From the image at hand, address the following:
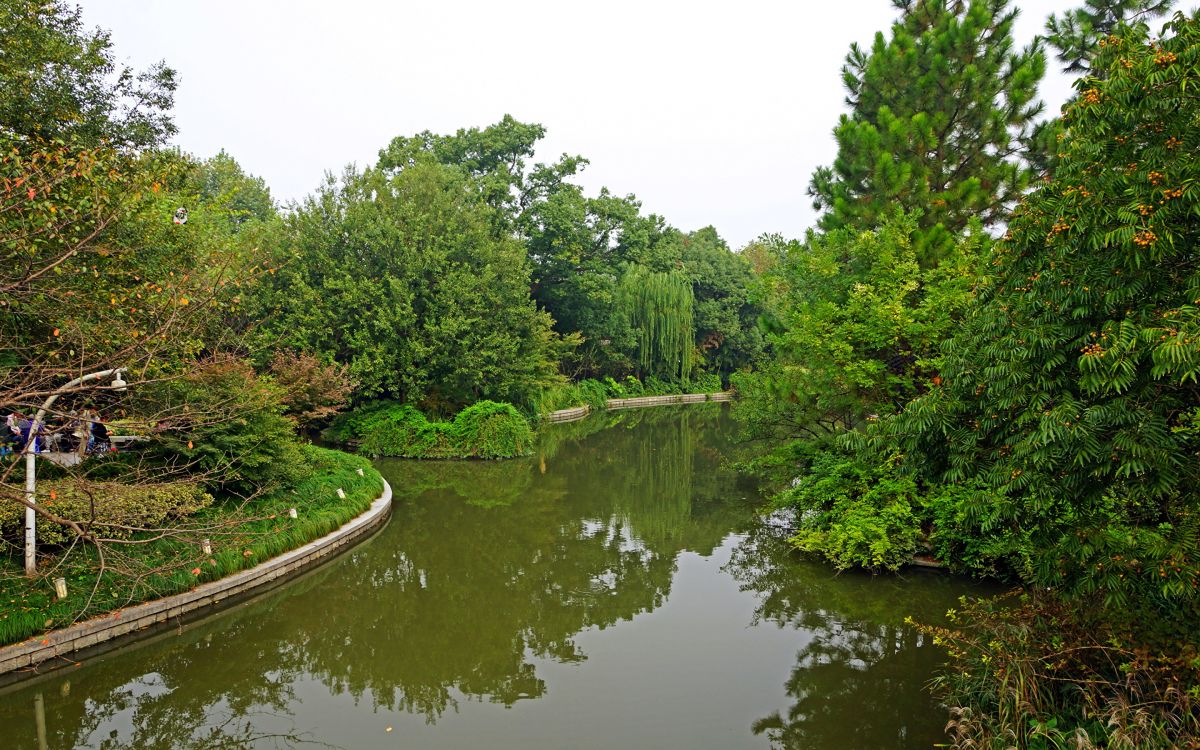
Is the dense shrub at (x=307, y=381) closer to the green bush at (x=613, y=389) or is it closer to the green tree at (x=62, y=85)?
the green tree at (x=62, y=85)

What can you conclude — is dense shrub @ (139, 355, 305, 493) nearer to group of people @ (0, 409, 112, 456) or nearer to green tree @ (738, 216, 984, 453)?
group of people @ (0, 409, 112, 456)

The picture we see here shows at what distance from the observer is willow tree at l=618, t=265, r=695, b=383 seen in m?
37.7

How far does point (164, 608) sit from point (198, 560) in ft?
2.62

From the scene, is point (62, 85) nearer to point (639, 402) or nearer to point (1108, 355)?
point (1108, 355)

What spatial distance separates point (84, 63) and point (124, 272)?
3796 millimetres

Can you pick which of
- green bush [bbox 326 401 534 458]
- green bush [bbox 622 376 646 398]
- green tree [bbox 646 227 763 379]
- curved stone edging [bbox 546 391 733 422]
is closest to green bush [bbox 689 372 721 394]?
curved stone edging [bbox 546 391 733 422]

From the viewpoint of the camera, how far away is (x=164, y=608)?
8.53m

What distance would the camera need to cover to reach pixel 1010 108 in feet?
38.1

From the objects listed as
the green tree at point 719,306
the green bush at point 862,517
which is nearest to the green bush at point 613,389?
the green tree at point 719,306

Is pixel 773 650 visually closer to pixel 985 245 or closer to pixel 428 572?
pixel 428 572

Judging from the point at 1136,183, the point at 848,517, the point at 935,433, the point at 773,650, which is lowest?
the point at 773,650

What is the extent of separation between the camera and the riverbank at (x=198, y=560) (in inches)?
284

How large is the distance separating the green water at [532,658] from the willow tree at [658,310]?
988 inches

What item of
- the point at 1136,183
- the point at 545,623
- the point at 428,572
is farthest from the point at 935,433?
the point at 428,572
